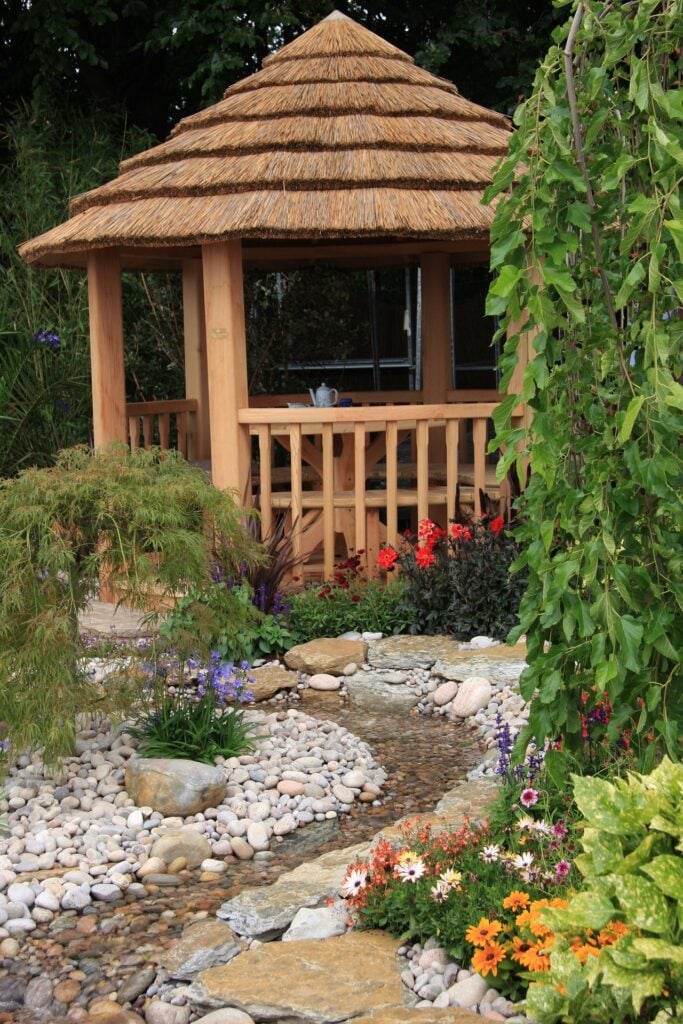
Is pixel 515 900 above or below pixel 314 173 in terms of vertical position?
below

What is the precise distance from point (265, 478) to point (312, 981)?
15.7 feet

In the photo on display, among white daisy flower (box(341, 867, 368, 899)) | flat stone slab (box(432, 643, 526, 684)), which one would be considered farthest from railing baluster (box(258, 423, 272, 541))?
white daisy flower (box(341, 867, 368, 899))

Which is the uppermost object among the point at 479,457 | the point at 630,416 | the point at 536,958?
the point at 630,416

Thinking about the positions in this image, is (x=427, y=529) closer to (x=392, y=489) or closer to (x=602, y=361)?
(x=392, y=489)

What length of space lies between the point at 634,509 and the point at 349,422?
4516 millimetres

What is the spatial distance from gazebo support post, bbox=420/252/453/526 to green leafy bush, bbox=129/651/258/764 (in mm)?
5499

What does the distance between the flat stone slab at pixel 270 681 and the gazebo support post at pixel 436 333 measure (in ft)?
14.4

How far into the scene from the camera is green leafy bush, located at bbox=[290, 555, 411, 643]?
23.1ft

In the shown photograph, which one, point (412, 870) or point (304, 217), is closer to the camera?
point (412, 870)

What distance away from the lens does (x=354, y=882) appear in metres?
3.43

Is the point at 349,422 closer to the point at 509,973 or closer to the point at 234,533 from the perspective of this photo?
the point at 234,533

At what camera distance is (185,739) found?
16.6 ft

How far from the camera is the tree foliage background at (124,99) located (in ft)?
36.8

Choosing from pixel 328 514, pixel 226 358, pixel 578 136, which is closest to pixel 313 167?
pixel 226 358
